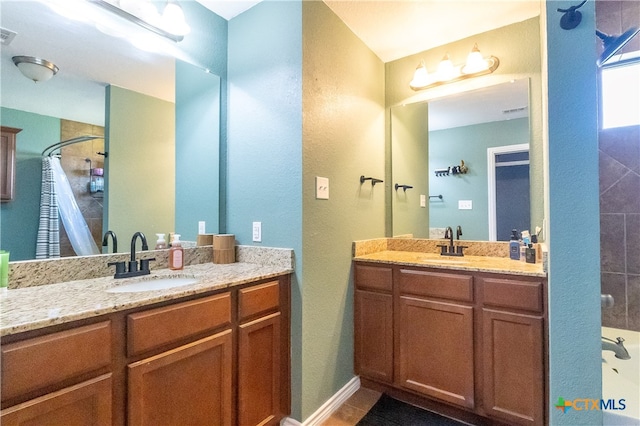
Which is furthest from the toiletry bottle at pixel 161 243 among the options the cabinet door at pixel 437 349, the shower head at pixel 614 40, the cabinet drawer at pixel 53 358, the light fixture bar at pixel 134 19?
the shower head at pixel 614 40

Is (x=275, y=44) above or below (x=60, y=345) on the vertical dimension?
above

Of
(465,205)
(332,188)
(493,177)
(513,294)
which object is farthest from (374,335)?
(493,177)

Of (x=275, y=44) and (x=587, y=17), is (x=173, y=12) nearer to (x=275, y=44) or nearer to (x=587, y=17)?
(x=275, y=44)

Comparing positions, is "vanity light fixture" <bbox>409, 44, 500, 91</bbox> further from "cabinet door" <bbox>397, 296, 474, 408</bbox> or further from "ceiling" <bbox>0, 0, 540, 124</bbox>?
"cabinet door" <bbox>397, 296, 474, 408</bbox>

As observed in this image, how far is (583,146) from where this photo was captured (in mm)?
1102

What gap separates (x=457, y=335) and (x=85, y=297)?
5.92 feet

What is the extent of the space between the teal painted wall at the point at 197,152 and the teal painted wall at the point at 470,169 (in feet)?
5.46

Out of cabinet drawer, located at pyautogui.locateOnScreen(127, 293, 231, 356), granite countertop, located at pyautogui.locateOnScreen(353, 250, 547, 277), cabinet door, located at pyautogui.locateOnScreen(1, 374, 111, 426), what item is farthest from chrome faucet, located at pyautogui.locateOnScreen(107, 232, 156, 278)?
granite countertop, located at pyautogui.locateOnScreen(353, 250, 547, 277)

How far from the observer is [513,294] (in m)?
1.57

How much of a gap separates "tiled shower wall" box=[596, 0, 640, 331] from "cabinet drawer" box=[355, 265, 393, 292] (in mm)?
1294

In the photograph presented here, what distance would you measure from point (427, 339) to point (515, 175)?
4.21 ft

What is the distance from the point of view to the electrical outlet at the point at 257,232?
181cm

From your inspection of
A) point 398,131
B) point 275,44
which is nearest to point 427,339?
point 398,131

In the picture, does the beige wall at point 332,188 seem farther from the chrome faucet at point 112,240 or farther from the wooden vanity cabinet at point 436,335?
the chrome faucet at point 112,240
